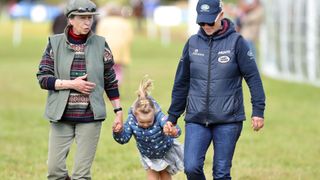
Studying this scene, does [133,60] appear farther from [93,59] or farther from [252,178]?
[93,59]

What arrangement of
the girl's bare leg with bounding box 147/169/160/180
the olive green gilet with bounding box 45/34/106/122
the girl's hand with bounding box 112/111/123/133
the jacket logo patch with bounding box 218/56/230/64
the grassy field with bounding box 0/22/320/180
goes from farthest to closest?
1. the grassy field with bounding box 0/22/320/180
2. the girl's bare leg with bounding box 147/169/160/180
3. the girl's hand with bounding box 112/111/123/133
4. the olive green gilet with bounding box 45/34/106/122
5. the jacket logo patch with bounding box 218/56/230/64

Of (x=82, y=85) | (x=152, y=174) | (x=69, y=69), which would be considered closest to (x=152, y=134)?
(x=152, y=174)

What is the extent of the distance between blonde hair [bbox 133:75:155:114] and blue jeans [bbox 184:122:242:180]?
1.77 feet

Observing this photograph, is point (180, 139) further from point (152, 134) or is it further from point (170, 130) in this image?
point (170, 130)

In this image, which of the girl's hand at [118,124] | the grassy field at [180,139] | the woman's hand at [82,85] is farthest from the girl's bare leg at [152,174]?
the grassy field at [180,139]

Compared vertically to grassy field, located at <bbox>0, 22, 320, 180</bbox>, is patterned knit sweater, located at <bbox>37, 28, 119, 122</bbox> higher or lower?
higher

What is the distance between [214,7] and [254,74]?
2.24 ft

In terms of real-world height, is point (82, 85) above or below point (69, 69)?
below

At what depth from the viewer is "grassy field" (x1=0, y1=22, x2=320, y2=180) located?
1085 cm

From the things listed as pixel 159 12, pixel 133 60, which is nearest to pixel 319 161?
pixel 133 60

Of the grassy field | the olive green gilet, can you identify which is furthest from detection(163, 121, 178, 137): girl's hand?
the grassy field

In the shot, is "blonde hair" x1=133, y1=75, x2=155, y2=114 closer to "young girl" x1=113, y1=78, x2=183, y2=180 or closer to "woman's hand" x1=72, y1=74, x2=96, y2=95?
"young girl" x1=113, y1=78, x2=183, y2=180

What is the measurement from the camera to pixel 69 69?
8078 mm

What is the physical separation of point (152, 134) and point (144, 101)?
0.32 metres
